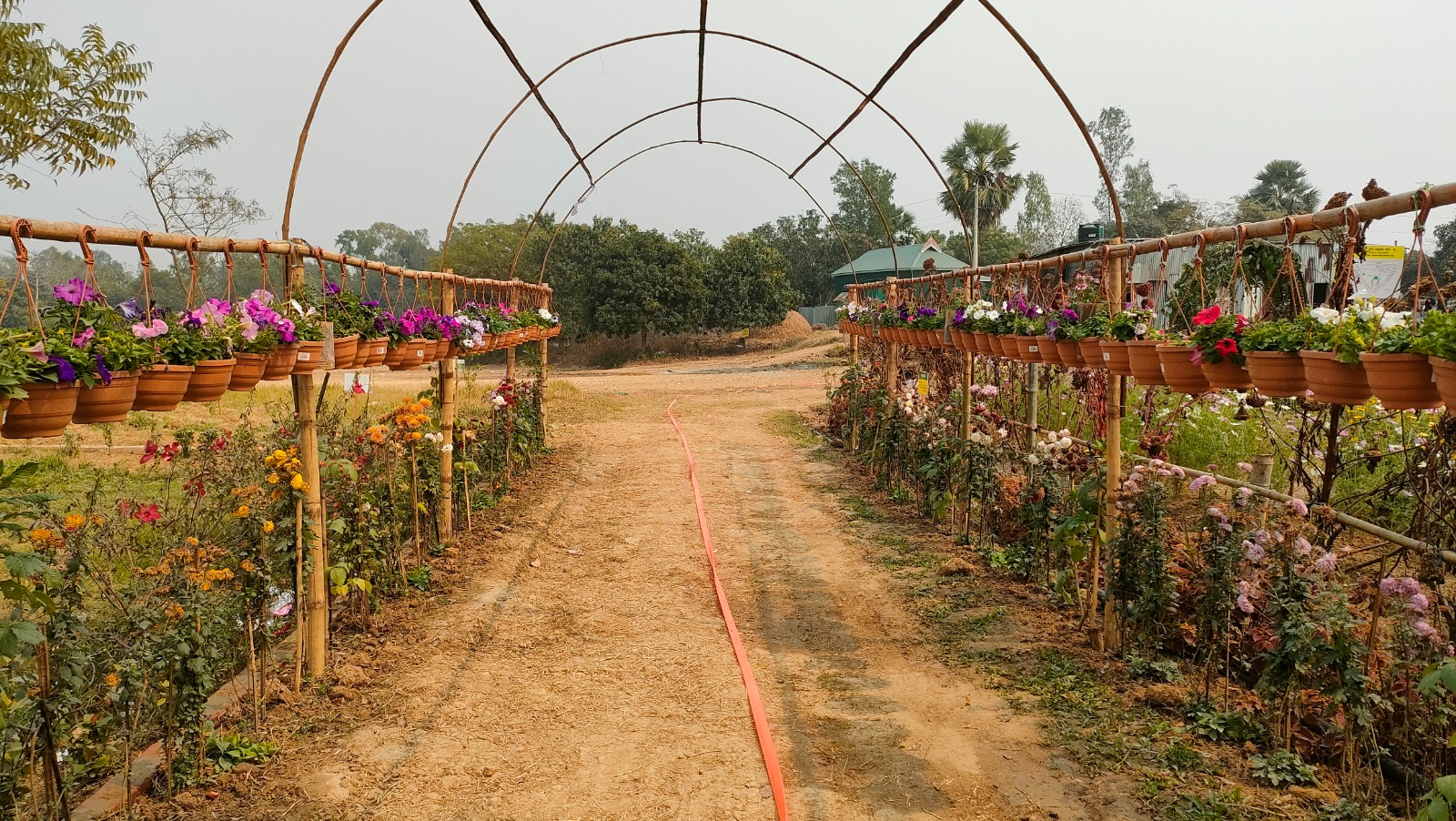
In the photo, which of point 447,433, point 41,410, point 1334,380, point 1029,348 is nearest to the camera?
point 41,410

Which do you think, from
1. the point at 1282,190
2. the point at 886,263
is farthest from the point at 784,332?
the point at 1282,190

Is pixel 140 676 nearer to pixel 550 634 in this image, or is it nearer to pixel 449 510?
pixel 550 634

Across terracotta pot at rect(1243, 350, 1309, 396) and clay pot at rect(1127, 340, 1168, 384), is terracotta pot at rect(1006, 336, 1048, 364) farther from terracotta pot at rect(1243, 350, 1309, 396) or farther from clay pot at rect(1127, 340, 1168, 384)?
terracotta pot at rect(1243, 350, 1309, 396)

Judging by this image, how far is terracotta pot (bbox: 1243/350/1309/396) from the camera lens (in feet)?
9.39

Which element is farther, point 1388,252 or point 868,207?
point 868,207

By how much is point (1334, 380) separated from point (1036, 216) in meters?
63.3

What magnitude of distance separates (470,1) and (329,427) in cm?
297

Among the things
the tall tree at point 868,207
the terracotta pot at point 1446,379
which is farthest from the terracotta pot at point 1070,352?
the tall tree at point 868,207

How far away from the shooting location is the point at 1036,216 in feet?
203

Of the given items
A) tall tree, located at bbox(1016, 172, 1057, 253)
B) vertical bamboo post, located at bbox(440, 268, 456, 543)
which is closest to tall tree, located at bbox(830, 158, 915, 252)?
tall tree, located at bbox(1016, 172, 1057, 253)

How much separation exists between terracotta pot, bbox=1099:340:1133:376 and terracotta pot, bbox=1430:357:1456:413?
1811 millimetres

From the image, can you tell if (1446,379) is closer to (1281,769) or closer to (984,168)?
(1281,769)

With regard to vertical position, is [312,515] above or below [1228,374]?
below

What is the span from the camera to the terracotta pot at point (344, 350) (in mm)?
4352
